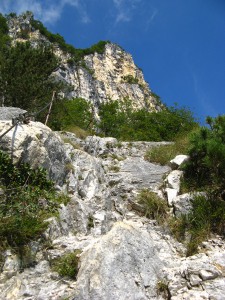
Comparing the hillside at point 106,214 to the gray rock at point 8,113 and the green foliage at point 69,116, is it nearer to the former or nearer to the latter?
the gray rock at point 8,113

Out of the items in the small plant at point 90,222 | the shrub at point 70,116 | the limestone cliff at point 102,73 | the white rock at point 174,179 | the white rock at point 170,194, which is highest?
the limestone cliff at point 102,73

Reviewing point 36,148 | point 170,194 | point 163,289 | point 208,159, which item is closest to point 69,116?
point 36,148

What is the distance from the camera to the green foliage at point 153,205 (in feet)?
31.0

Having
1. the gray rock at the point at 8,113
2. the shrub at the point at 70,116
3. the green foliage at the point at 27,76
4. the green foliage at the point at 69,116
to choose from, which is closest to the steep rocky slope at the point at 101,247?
the gray rock at the point at 8,113

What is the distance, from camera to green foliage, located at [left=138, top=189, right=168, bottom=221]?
9.44 m

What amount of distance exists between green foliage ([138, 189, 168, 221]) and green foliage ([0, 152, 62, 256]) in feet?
7.47

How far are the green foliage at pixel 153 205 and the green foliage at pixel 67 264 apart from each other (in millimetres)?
2812

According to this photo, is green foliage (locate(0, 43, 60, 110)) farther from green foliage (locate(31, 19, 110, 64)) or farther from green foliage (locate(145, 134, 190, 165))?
green foliage (locate(31, 19, 110, 64))

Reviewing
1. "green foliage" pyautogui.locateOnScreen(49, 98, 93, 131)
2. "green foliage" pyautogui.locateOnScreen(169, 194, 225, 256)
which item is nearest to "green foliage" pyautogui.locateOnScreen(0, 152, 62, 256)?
"green foliage" pyautogui.locateOnScreen(169, 194, 225, 256)

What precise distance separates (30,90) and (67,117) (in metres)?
5.73

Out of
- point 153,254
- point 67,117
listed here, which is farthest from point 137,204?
point 67,117

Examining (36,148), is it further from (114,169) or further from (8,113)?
(114,169)

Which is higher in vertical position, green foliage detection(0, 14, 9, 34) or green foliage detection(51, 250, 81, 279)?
green foliage detection(0, 14, 9, 34)

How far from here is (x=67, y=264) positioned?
22.8ft
